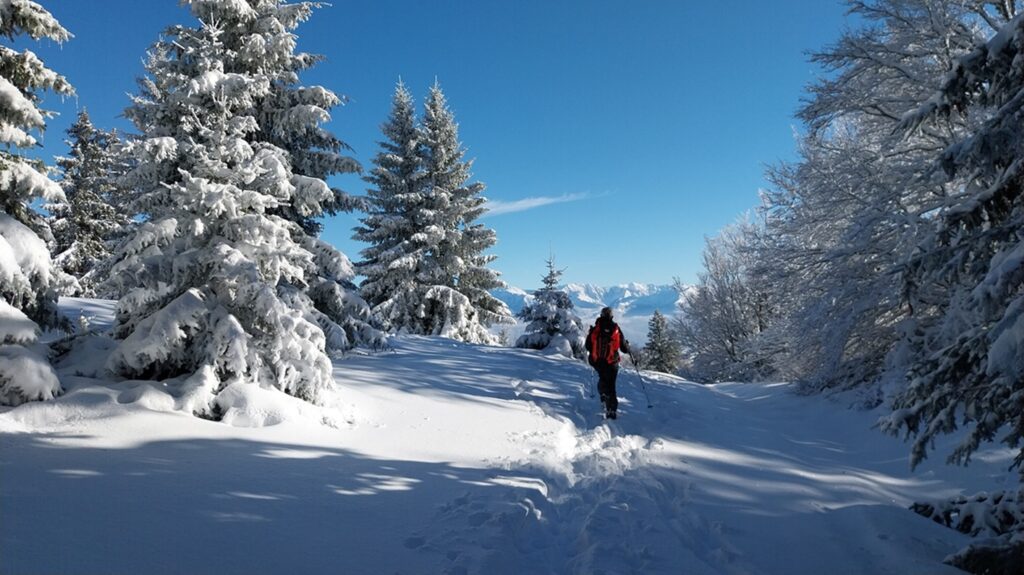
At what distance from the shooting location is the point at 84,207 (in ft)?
70.4

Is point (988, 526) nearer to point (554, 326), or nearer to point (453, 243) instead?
point (554, 326)

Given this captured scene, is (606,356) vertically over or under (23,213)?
under

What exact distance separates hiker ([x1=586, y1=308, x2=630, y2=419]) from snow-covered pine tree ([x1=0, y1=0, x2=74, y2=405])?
7603 mm

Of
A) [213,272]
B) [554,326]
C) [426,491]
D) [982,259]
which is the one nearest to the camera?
[982,259]

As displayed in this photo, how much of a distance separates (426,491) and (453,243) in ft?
55.9

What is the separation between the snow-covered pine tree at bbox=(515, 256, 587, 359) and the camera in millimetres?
16859

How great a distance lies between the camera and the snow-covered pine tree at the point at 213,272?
625 cm

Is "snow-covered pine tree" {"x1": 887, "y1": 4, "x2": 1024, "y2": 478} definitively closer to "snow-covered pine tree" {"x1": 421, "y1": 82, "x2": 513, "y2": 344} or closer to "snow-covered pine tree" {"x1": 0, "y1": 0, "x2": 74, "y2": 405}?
"snow-covered pine tree" {"x1": 0, "y1": 0, "x2": 74, "y2": 405}

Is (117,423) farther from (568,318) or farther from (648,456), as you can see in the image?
(568,318)

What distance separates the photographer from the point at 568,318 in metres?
17.2

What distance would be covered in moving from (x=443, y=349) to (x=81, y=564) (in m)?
10.7

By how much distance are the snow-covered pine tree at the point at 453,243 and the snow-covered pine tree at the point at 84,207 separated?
13.1m

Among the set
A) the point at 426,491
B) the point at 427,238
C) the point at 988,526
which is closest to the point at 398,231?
the point at 427,238

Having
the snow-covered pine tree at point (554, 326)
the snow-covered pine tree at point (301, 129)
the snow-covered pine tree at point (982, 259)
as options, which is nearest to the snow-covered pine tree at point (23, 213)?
the snow-covered pine tree at point (301, 129)
